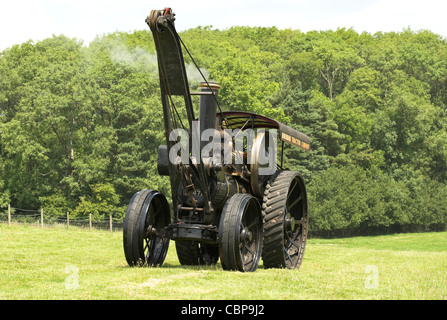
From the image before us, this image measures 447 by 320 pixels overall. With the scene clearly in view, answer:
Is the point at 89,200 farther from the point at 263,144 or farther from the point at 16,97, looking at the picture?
the point at 263,144

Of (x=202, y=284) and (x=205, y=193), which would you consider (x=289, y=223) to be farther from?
(x=202, y=284)

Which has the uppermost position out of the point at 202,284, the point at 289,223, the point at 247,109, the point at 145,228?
the point at 247,109

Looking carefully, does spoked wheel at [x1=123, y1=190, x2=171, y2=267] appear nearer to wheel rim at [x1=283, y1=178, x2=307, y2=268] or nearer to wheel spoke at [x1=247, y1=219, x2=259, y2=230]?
wheel spoke at [x1=247, y1=219, x2=259, y2=230]

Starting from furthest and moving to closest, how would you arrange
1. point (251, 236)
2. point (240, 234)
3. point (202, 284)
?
point (251, 236) < point (240, 234) < point (202, 284)

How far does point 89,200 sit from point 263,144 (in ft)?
128

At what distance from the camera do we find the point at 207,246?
576 inches

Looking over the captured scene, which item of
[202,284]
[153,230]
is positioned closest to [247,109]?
[153,230]

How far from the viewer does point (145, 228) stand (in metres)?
12.4

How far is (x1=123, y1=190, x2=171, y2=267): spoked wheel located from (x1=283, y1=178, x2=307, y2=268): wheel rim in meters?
3.11

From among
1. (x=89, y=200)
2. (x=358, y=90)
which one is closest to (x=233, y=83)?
(x=89, y=200)

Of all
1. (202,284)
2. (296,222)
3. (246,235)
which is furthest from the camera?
(296,222)

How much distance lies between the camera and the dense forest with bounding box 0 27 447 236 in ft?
169

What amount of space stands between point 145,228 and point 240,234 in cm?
181

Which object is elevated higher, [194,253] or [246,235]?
[246,235]
